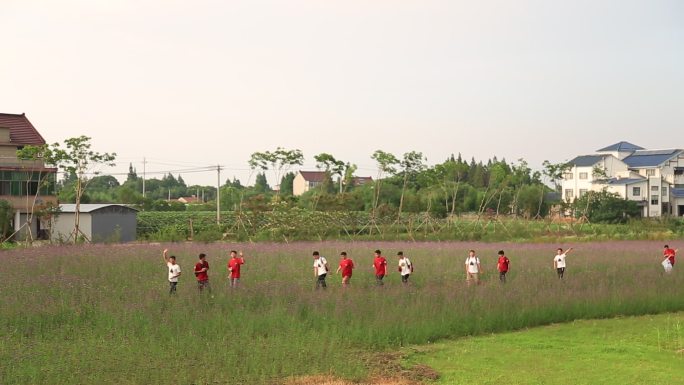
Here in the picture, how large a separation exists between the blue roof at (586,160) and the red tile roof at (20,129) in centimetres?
6023

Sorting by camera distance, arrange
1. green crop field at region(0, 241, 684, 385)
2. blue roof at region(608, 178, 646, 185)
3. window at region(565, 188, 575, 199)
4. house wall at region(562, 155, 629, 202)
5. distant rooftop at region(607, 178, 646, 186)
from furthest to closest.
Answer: window at region(565, 188, 575, 199)
house wall at region(562, 155, 629, 202)
blue roof at region(608, 178, 646, 185)
distant rooftop at region(607, 178, 646, 186)
green crop field at region(0, 241, 684, 385)

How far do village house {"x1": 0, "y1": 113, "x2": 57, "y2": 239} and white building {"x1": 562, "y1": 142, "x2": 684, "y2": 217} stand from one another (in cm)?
5741

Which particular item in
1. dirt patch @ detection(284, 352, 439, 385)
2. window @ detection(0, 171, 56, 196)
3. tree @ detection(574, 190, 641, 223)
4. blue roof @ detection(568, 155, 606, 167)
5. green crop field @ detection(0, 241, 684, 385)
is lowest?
dirt patch @ detection(284, 352, 439, 385)

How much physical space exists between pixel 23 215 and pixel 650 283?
41781 millimetres

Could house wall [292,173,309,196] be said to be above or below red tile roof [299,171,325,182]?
below

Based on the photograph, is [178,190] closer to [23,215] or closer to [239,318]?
[23,215]

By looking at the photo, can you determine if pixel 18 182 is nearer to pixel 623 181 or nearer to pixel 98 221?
pixel 98 221

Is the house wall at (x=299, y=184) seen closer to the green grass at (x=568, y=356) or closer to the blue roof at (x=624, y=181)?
the blue roof at (x=624, y=181)

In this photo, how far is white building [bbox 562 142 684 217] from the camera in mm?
85769

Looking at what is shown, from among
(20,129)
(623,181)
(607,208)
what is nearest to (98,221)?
(20,129)

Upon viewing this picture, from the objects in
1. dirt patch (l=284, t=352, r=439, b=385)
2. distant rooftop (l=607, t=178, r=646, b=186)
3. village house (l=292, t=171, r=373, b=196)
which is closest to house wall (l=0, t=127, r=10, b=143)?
dirt patch (l=284, t=352, r=439, b=385)

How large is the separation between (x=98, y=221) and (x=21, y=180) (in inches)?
283

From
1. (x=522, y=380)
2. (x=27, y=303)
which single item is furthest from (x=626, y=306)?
(x=27, y=303)

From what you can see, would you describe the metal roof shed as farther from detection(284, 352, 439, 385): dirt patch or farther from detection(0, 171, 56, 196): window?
detection(284, 352, 439, 385): dirt patch
